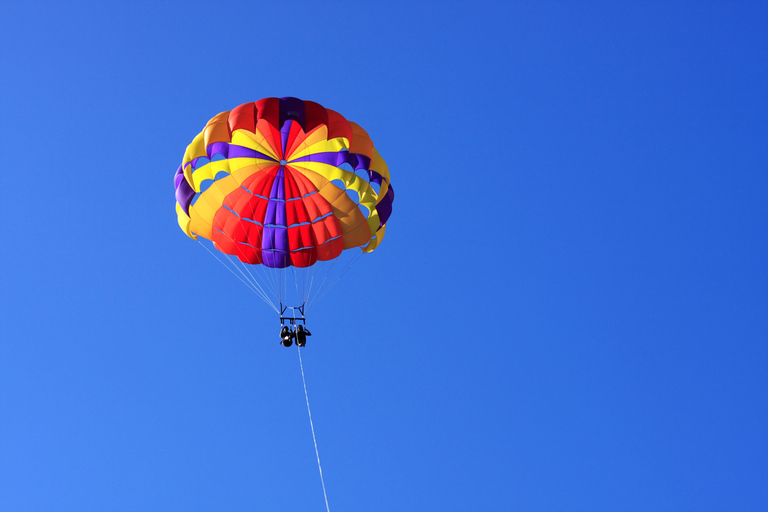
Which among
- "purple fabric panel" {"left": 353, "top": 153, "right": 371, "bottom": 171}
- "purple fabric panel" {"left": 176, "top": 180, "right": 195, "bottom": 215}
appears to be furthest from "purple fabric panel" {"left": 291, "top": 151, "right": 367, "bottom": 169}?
"purple fabric panel" {"left": 176, "top": 180, "right": 195, "bottom": 215}

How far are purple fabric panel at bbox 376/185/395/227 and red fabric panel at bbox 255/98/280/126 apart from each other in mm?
3642

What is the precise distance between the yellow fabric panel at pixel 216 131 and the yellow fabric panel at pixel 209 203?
5.15 ft

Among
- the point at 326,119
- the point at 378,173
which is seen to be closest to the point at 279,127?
the point at 326,119

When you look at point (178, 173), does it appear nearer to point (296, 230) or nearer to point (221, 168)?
point (221, 168)

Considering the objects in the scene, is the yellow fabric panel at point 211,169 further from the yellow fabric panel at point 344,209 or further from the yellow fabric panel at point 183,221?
the yellow fabric panel at point 344,209

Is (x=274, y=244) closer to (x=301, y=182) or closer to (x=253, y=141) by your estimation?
(x=301, y=182)

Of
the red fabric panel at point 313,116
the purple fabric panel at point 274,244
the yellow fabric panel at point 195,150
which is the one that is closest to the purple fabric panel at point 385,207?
the purple fabric panel at point 274,244

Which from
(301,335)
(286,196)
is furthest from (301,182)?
(301,335)

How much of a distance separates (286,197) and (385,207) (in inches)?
99.8

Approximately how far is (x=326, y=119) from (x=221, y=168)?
3117mm

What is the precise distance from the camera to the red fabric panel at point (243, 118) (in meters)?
20.8

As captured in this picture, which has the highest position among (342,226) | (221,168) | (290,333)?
(221,168)

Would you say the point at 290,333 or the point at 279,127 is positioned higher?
the point at 279,127

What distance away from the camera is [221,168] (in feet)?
73.2
